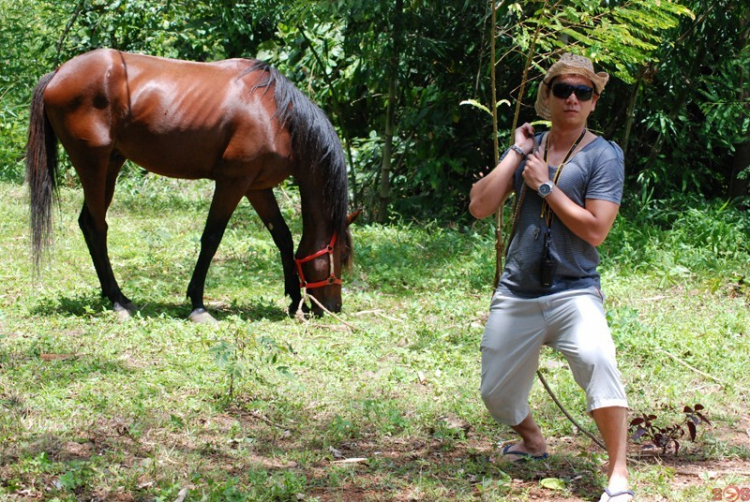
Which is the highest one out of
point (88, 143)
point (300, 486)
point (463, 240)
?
point (88, 143)

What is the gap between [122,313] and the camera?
6.01m

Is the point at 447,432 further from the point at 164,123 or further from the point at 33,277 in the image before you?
the point at 33,277

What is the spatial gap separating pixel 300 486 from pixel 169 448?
712 mm

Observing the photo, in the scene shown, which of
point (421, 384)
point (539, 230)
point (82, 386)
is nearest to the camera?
point (539, 230)

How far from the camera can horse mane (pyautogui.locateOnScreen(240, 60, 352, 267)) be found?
616cm

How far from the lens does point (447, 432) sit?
4.24 meters

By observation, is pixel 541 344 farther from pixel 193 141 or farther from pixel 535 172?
pixel 193 141

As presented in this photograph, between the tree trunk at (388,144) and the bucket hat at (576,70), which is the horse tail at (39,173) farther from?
the tree trunk at (388,144)

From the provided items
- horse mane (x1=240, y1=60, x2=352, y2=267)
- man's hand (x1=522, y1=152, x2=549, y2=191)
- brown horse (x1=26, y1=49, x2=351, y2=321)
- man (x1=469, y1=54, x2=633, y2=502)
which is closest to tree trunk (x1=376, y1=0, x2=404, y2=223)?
horse mane (x1=240, y1=60, x2=352, y2=267)

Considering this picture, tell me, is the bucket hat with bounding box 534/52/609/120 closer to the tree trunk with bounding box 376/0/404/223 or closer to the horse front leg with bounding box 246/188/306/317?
the horse front leg with bounding box 246/188/306/317

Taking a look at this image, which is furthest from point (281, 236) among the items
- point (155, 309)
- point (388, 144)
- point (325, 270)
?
point (388, 144)

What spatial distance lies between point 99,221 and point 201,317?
40.8 inches

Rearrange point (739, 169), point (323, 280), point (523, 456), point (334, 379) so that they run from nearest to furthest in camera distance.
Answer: point (523, 456), point (334, 379), point (323, 280), point (739, 169)

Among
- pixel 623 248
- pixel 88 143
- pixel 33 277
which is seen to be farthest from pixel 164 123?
pixel 623 248
